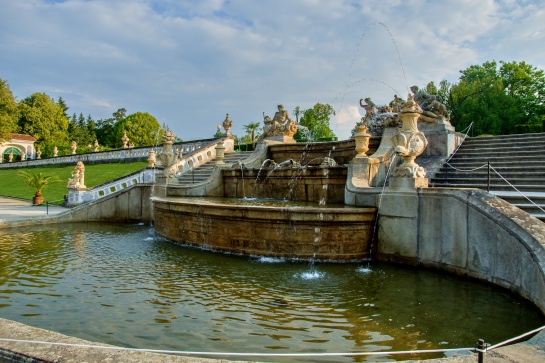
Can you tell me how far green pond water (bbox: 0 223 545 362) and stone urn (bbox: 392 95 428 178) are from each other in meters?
2.09

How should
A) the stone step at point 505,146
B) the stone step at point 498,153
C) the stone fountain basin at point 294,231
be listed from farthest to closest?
the stone step at point 505,146 → the stone step at point 498,153 → the stone fountain basin at point 294,231

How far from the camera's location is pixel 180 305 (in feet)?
20.2

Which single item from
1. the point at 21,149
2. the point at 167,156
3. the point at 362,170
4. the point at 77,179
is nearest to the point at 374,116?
the point at 362,170

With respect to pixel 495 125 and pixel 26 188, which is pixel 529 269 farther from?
pixel 495 125

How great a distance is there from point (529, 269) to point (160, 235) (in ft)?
31.9

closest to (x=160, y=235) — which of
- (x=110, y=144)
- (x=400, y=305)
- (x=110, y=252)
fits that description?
(x=110, y=252)

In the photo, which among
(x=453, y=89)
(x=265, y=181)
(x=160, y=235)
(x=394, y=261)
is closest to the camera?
(x=394, y=261)

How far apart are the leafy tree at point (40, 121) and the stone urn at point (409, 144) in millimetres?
76405

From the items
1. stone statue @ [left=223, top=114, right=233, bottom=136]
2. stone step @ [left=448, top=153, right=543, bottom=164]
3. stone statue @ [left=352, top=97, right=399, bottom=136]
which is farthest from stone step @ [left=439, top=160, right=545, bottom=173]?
stone statue @ [left=223, top=114, right=233, bottom=136]

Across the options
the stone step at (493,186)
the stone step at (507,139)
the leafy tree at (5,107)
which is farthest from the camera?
the leafy tree at (5,107)

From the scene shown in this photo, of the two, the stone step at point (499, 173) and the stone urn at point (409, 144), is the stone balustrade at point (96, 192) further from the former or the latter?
the stone urn at point (409, 144)

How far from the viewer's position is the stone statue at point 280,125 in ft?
67.4

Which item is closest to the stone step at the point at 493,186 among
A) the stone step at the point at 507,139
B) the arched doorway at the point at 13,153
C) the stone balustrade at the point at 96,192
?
A: the stone step at the point at 507,139

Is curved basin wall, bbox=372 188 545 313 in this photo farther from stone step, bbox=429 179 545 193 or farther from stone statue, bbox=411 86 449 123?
stone statue, bbox=411 86 449 123
